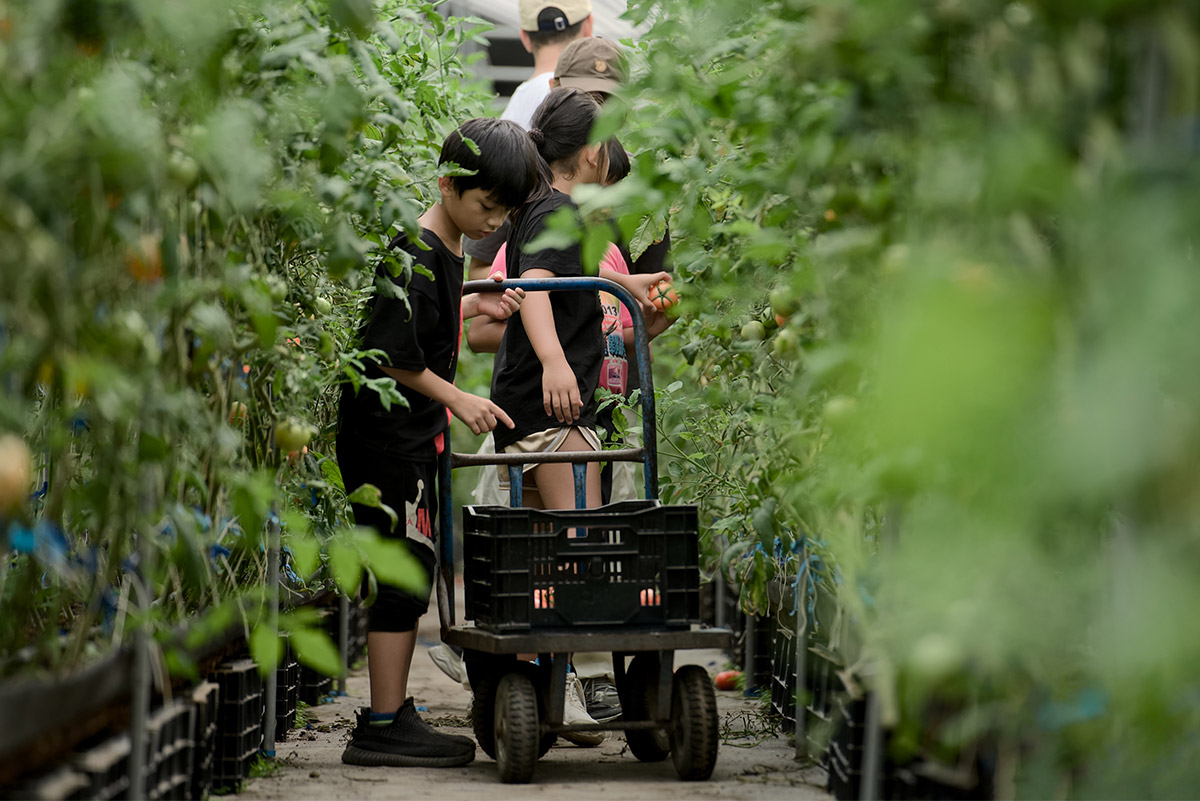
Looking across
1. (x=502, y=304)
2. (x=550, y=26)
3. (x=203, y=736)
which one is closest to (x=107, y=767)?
(x=203, y=736)

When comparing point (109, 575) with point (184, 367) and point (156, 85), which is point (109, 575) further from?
point (156, 85)

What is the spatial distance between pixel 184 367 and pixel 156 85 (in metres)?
0.41

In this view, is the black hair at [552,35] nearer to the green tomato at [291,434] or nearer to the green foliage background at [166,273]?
the green foliage background at [166,273]

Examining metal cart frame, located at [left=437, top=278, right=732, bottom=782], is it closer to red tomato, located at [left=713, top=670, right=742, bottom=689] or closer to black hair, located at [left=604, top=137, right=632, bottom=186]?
black hair, located at [left=604, top=137, right=632, bottom=186]

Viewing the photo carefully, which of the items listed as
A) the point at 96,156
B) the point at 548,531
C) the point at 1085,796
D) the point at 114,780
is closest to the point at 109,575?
the point at 114,780

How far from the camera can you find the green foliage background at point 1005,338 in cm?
121

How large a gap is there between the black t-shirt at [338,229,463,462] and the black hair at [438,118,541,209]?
180mm

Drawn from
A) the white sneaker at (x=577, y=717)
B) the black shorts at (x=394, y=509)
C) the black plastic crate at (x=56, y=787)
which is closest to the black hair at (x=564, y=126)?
the black shorts at (x=394, y=509)

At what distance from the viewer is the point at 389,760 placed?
3.03 meters

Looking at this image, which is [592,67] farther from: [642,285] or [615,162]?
[642,285]

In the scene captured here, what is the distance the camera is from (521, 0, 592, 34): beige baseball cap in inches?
199

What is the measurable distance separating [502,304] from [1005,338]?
229 centimetres

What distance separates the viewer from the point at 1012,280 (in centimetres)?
133

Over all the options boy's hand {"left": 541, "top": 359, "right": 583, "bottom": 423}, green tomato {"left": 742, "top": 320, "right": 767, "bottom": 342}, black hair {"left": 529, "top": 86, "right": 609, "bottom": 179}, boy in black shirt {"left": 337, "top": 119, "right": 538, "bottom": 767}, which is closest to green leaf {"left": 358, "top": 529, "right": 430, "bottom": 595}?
green tomato {"left": 742, "top": 320, "right": 767, "bottom": 342}
